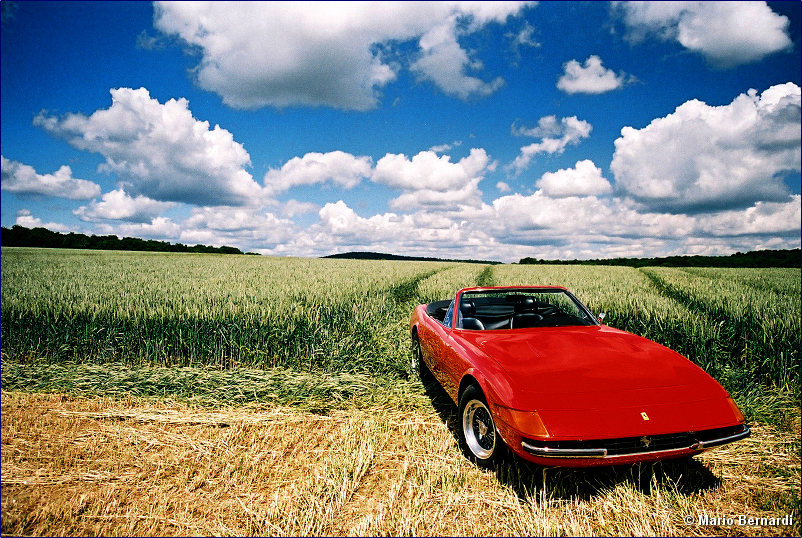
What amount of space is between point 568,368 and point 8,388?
23.0 feet

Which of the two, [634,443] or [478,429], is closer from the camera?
[634,443]

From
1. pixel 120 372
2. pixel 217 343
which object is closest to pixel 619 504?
pixel 217 343

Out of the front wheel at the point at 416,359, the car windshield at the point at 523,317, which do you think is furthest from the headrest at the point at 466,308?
the front wheel at the point at 416,359

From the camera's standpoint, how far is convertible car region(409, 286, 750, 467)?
236cm

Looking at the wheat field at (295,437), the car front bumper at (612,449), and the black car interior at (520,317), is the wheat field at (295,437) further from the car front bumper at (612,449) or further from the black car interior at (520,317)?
the black car interior at (520,317)

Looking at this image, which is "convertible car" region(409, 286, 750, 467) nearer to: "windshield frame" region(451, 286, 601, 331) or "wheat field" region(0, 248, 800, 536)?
"windshield frame" region(451, 286, 601, 331)

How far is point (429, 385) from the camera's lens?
532cm

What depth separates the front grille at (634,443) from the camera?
234 centimetres

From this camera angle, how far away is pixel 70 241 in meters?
64.3

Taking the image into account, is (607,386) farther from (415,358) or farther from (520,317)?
Answer: (415,358)

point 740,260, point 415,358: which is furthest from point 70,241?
point 740,260

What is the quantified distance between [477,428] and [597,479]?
963mm

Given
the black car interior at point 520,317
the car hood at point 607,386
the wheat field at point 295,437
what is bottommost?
the wheat field at point 295,437

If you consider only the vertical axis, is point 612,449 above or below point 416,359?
above
